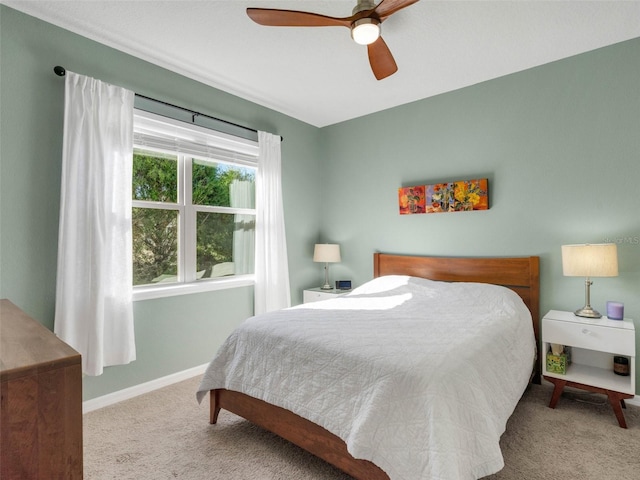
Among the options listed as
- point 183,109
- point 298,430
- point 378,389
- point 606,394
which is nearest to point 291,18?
point 183,109

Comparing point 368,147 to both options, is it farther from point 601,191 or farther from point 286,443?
point 286,443

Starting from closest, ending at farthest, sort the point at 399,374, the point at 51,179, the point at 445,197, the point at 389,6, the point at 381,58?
the point at 399,374 → the point at 389,6 → the point at 381,58 → the point at 51,179 → the point at 445,197

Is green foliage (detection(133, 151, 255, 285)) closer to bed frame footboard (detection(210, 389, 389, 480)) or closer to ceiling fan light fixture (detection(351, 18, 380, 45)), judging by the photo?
bed frame footboard (detection(210, 389, 389, 480))

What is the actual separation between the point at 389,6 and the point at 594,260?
6.86ft

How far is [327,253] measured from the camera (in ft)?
13.3

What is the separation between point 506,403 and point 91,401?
2.67 meters

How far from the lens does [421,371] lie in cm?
149

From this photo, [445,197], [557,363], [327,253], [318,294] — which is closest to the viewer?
[557,363]

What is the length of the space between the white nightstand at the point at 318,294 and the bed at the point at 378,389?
3.67 ft

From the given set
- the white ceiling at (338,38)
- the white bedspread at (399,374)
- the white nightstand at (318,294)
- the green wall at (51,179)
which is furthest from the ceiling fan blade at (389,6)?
the white nightstand at (318,294)

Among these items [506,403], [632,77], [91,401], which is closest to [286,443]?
[506,403]

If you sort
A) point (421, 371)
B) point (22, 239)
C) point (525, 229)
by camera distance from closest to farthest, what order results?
point (421, 371) < point (22, 239) < point (525, 229)

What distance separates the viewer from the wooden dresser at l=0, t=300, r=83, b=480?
70 cm

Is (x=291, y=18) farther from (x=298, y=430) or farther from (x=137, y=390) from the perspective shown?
(x=137, y=390)
